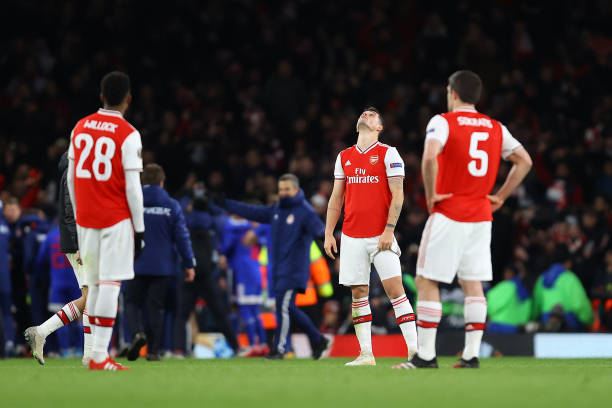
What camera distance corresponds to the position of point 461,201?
8406mm

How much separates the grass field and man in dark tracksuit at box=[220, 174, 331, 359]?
13.8ft

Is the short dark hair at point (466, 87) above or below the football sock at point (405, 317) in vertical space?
above

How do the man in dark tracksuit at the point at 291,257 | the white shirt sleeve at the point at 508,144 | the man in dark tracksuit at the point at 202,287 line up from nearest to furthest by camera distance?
the white shirt sleeve at the point at 508,144 → the man in dark tracksuit at the point at 291,257 → the man in dark tracksuit at the point at 202,287

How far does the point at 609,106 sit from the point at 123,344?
11257mm

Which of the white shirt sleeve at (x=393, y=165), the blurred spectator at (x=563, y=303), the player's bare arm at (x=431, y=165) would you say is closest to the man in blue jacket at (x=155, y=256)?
the white shirt sleeve at (x=393, y=165)

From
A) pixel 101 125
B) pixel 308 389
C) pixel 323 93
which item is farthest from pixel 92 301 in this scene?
pixel 323 93

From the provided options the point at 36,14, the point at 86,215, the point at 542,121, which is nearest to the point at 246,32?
the point at 36,14

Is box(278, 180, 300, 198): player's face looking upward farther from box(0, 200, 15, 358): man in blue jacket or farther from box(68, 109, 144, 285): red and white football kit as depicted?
box(68, 109, 144, 285): red and white football kit

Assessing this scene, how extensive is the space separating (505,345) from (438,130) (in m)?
8.16

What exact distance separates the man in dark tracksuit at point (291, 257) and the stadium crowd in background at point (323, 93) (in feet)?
13.3

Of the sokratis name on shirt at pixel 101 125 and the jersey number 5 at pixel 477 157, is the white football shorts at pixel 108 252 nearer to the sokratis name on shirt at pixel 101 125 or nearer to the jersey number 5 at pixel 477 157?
the sokratis name on shirt at pixel 101 125

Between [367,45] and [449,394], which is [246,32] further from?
[449,394]

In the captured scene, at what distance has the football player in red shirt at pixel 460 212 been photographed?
834 cm

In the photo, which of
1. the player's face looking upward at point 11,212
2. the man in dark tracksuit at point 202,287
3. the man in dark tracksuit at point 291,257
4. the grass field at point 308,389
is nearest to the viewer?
the grass field at point 308,389
